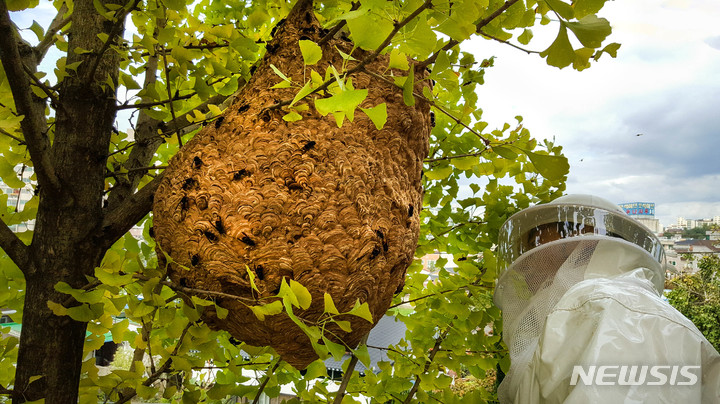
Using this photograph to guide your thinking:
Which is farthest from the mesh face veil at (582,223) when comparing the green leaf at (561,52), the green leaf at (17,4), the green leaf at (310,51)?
the green leaf at (17,4)

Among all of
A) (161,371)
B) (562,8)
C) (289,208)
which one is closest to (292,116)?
(289,208)

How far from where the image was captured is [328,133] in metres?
0.64

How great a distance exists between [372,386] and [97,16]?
1010 millimetres

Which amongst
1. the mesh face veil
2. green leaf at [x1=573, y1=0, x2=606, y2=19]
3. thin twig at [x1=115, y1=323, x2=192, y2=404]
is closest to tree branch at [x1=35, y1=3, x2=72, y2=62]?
thin twig at [x1=115, y1=323, x2=192, y2=404]

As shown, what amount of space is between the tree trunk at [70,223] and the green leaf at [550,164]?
670 mm

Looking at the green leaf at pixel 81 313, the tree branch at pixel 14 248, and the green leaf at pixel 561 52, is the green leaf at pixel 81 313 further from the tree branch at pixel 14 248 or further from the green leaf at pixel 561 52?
the green leaf at pixel 561 52

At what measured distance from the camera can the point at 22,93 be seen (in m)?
0.66

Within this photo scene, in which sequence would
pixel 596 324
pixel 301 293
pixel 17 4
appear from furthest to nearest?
pixel 596 324, pixel 17 4, pixel 301 293

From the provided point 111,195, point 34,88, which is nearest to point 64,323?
point 111,195

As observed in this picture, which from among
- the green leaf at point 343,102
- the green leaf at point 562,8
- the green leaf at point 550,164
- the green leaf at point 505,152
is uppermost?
the green leaf at point 505,152

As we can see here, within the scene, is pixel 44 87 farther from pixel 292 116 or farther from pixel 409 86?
pixel 409 86

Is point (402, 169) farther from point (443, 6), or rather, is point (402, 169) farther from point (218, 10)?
point (218, 10)

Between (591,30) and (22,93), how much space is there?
744 mm

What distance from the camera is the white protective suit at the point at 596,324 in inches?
28.6
